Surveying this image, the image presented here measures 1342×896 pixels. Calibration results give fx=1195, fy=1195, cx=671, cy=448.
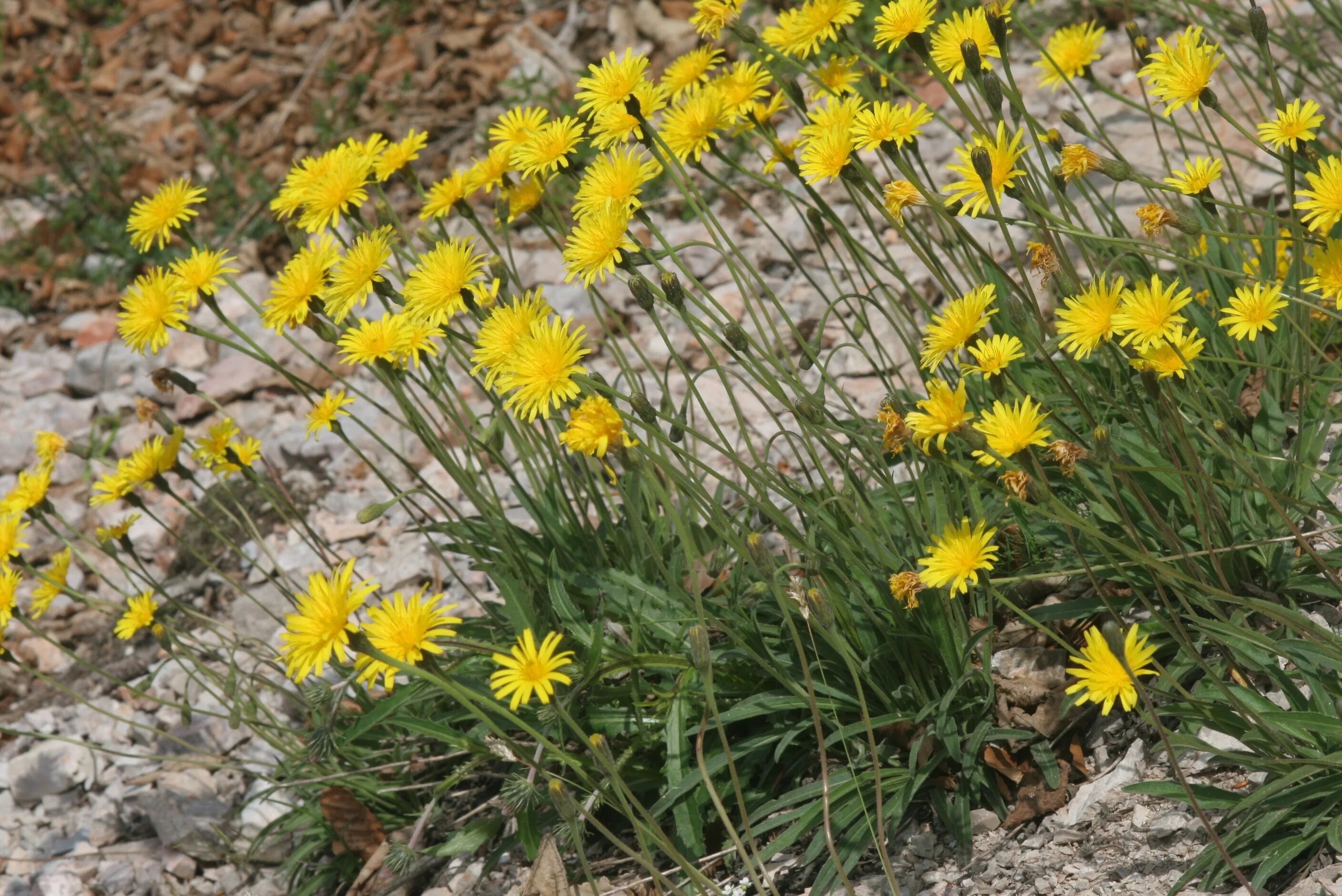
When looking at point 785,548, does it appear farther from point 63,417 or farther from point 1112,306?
point 63,417

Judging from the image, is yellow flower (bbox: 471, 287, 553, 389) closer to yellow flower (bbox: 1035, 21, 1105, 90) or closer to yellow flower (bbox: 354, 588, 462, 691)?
yellow flower (bbox: 354, 588, 462, 691)

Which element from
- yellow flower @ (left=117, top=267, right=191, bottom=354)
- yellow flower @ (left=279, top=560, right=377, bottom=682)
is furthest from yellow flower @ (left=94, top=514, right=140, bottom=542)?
yellow flower @ (left=279, top=560, right=377, bottom=682)

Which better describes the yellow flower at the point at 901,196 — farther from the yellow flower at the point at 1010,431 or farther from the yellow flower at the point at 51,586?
the yellow flower at the point at 51,586

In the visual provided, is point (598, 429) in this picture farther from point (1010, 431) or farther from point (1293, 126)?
point (1293, 126)

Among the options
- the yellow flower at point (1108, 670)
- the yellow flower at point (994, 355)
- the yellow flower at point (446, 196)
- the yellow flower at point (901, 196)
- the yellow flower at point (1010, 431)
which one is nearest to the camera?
the yellow flower at point (1108, 670)

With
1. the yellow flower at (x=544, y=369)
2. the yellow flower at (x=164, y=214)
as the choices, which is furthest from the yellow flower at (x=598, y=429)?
the yellow flower at (x=164, y=214)
